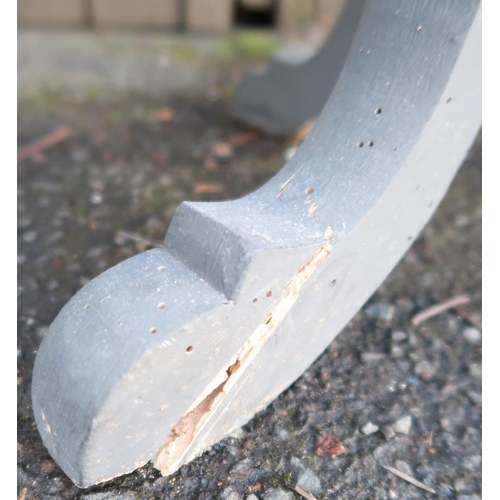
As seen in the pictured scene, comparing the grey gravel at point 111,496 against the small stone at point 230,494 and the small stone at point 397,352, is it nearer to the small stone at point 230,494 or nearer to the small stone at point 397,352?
the small stone at point 230,494

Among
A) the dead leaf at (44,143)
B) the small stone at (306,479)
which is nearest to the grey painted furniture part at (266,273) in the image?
the small stone at (306,479)

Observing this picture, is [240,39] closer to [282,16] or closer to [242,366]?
[282,16]

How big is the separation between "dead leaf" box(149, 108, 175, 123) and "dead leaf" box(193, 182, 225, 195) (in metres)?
0.42

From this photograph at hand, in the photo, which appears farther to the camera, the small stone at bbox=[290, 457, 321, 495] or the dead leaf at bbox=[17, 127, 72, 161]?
the dead leaf at bbox=[17, 127, 72, 161]

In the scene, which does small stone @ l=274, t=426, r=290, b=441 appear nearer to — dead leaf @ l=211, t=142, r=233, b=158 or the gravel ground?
the gravel ground

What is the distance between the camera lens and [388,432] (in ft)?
3.31

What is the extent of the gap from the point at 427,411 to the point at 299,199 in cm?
52

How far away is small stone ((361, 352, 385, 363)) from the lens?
3.79 feet

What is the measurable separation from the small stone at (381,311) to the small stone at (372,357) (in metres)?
0.12

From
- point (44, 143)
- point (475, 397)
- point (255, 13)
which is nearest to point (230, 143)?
point (44, 143)

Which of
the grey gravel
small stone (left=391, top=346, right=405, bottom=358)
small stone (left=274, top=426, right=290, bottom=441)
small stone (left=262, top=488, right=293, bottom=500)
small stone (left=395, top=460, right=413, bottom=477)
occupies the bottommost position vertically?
the grey gravel

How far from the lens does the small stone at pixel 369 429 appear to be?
39.5 inches

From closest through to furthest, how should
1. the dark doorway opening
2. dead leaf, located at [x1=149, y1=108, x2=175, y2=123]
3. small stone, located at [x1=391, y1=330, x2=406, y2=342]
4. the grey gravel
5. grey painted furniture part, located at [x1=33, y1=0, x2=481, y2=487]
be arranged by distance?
grey painted furniture part, located at [x1=33, y1=0, x2=481, y2=487] → the grey gravel → small stone, located at [x1=391, y1=330, x2=406, y2=342] → dead leaf, located at [x1=149, y1=108, x2=175, y2=123] → the dark doorway opening

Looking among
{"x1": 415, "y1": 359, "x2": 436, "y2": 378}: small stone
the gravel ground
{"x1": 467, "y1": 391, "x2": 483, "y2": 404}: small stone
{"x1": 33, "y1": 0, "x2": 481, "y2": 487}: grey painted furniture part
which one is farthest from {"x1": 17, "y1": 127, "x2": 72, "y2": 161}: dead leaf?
{"x1": 467, "y1": 391, "x2": 483, "y2": 404}: small stone
